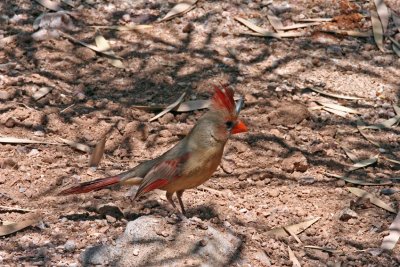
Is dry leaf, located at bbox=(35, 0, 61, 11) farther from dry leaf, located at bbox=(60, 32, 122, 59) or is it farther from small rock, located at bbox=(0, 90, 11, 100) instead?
small rock, located at bbox=(0, 90, 11, 100)

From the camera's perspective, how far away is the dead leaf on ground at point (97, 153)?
21.8ft

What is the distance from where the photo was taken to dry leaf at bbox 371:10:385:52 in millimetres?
8383

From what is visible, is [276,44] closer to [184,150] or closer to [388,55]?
[388,55]

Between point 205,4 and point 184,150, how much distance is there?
3.25 meters

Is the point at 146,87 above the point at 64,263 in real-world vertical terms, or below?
below

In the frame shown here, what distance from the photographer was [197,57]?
8.16 meters

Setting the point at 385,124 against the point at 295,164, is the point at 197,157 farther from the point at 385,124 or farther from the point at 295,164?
the point at 385,124

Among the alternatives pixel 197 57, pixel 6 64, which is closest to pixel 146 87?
pixel 197 57

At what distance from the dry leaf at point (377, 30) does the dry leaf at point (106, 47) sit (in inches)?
99.7

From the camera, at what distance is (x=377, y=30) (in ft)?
28.0

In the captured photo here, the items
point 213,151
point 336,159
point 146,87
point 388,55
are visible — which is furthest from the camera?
point 388,55

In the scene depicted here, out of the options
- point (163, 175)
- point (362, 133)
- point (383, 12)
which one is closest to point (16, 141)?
point (163, 175)

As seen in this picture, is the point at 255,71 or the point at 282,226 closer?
the point at 282,226

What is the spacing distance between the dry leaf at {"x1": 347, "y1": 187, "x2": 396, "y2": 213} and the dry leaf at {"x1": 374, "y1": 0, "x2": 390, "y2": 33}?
246 cm
